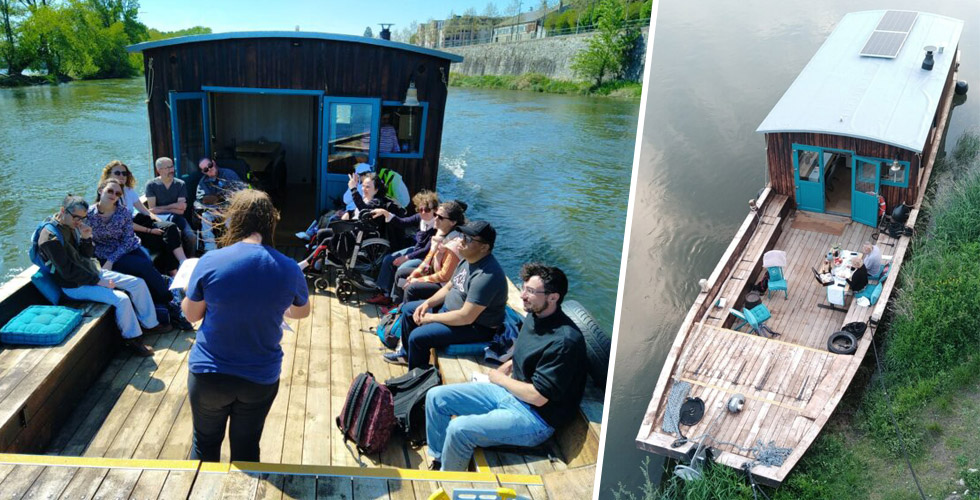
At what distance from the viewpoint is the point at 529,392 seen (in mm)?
3352

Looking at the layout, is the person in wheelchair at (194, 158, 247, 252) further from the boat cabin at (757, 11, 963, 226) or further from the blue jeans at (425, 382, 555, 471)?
the boat cabin at (757, 11, 963, 226)


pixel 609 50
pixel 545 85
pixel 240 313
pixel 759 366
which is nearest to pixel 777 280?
pixel 759 366

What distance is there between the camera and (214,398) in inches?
114

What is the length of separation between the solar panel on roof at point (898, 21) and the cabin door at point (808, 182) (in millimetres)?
3049

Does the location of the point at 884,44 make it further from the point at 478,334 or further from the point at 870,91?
the point at 478,334

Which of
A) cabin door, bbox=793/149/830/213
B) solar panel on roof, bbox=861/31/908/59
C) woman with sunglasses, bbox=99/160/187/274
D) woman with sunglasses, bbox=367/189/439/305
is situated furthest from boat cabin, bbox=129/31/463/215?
solar panel on roof, bbox=861/31/908/59

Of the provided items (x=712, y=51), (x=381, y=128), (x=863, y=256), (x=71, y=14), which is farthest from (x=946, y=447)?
(x=71, y=14)

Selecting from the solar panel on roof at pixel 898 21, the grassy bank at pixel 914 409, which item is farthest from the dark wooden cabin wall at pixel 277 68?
the solar panel on roof at pixel 898 21

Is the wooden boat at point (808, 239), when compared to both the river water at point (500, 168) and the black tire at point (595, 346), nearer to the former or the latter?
the black tire at point (595, 346)

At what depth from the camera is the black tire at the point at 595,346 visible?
416cm

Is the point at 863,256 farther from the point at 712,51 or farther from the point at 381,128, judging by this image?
the point at 712,51

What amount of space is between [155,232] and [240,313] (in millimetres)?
3727

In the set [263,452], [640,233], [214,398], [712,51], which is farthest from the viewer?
[712,51]

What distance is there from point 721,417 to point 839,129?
500 cm
